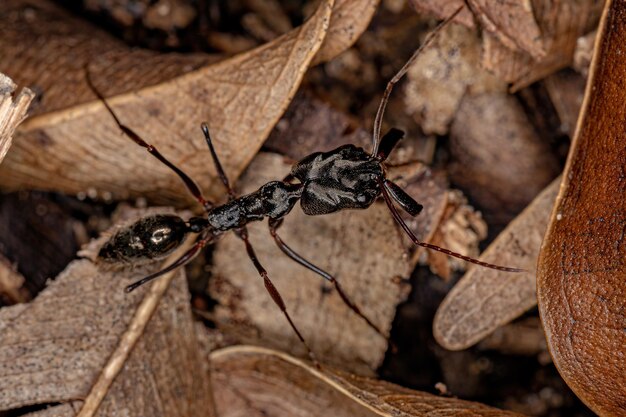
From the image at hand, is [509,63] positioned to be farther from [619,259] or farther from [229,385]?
[229,385]

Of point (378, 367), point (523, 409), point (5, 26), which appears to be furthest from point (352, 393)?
point (5, 26)

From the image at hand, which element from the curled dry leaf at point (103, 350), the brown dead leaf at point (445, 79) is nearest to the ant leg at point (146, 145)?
the curled dry leaf at point (103, 350)

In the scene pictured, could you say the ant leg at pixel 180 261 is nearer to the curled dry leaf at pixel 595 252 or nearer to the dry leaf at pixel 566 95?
the curled dry leaf at pixel 595 252

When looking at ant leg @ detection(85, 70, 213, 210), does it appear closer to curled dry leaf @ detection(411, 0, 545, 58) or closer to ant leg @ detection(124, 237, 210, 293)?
ant leg @ detection(124, 237, 210, 293)

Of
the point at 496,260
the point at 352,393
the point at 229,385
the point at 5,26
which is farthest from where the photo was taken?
the point at 5,26

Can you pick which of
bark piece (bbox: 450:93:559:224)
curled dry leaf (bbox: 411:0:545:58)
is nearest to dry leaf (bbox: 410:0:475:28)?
curled dry leaf (bbox: 411:0:545:58)

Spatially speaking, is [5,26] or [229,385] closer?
[229,385]
